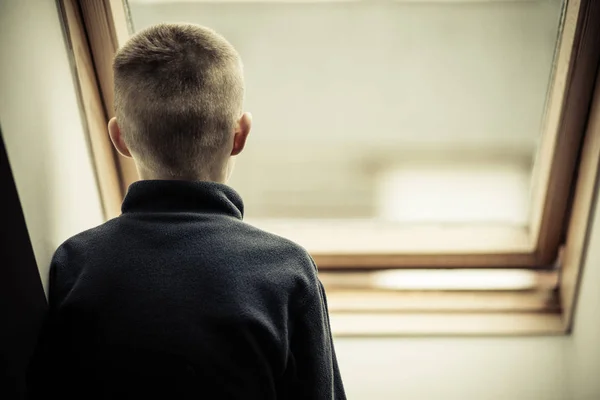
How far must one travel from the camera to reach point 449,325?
1.18 m

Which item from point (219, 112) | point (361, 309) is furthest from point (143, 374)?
point (361, 309)

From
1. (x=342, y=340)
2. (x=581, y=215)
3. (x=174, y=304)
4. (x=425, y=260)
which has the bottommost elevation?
(x=342, y=340)

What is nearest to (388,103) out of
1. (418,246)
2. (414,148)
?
(414,148)

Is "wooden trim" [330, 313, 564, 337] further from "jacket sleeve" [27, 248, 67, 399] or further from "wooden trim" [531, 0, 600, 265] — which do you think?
"jacket sleeve" [27, 248, 67, 399]

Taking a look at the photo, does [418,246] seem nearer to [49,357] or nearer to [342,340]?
[342,340]

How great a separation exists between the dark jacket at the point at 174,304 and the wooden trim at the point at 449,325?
50 cm

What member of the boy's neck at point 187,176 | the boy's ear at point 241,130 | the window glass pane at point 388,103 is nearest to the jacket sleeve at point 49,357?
the boy's neck at point 187,176

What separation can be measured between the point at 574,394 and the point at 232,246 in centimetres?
84

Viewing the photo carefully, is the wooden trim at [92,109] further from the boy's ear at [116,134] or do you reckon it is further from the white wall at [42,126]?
the boy's ear at [116,134]

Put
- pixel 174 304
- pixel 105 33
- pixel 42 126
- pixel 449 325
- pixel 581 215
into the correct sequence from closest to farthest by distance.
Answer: pixel 174 304
pixel 42 126
pixel 105 33
pixel 581 215
pixel 449 325

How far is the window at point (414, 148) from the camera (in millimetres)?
1024

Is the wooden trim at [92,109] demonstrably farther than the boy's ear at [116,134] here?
Yes

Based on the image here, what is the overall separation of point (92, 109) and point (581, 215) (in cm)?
83

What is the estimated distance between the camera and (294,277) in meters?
0.69
